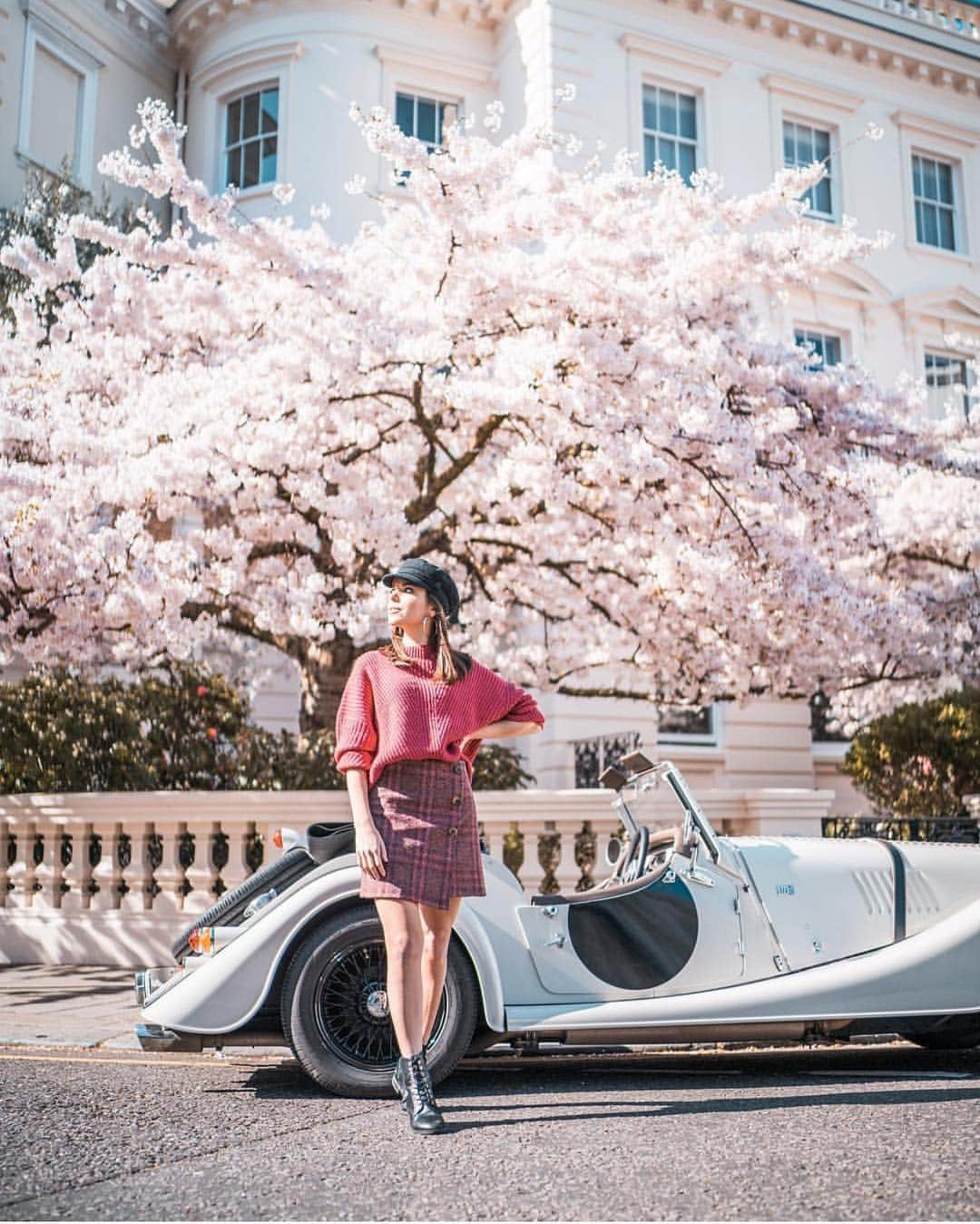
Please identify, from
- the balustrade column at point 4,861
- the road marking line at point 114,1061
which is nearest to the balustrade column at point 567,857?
the road marking line at point 114,1061

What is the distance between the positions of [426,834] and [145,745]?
20.3 ft

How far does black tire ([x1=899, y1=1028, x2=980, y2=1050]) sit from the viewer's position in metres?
4.98

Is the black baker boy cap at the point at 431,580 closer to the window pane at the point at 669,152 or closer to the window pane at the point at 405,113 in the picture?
the window pane at the point at 405,113

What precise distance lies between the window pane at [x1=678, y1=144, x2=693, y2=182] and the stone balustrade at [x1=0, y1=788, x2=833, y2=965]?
13932mm

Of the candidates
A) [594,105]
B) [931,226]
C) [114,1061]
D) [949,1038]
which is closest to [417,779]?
[114,1061]

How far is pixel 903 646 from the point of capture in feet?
38.0

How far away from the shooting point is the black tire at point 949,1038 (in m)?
4.98

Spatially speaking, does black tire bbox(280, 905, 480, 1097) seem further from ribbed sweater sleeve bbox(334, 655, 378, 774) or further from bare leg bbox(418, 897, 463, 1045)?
ribbed sweater sleeve bbox(334, 655, 378, 774)

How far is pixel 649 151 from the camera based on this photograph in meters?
19.2

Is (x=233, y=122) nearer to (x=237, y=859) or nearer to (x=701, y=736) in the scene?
(x=701, y=736)

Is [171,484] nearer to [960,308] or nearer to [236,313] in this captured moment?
[236,313]

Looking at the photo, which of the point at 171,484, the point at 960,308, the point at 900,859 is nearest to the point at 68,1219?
the point at 900,859

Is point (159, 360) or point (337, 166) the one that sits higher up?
point (337, 166)

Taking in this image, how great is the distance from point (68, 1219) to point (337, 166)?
17.3m
